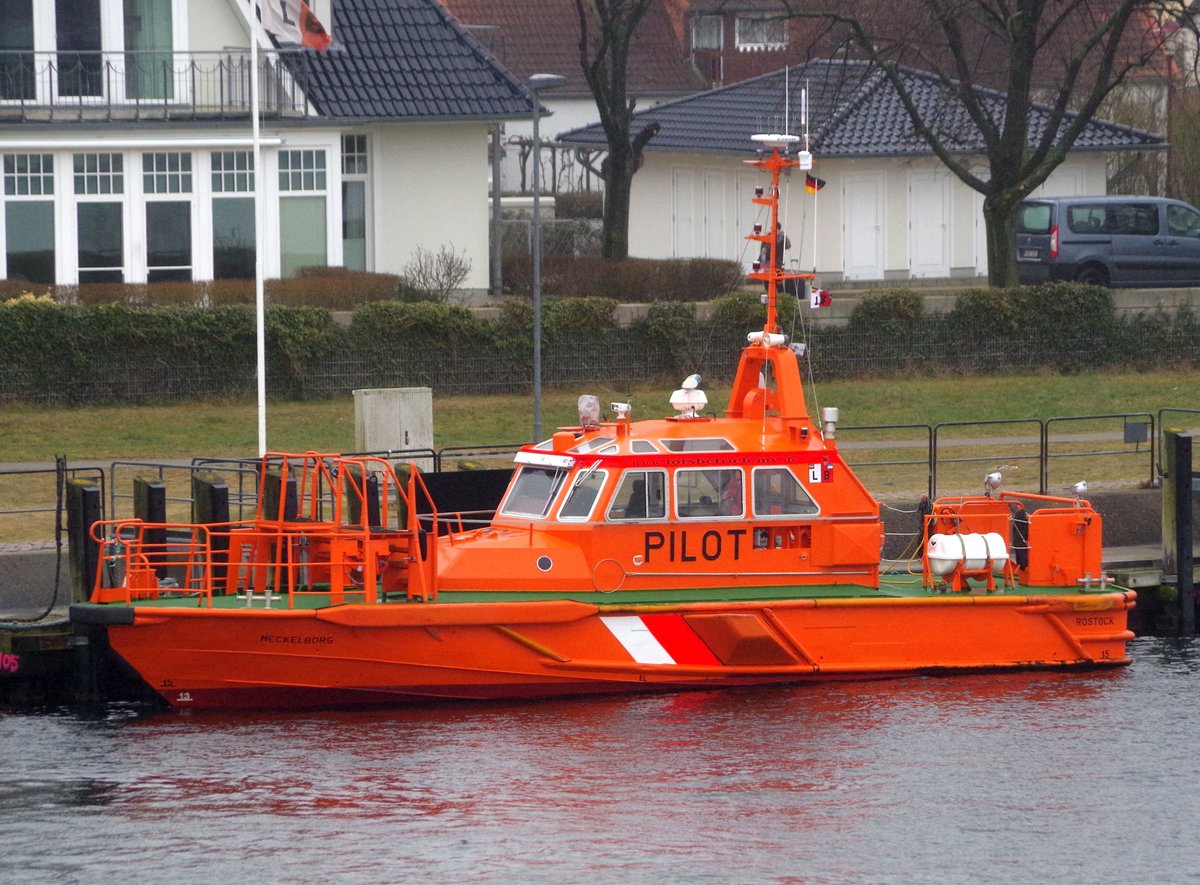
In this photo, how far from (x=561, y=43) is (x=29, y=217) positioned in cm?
2909

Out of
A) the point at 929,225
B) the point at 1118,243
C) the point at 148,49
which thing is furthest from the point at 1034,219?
the point at 148,49

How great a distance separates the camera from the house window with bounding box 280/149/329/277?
30.7m

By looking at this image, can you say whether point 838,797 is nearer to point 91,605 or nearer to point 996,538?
point 996,538

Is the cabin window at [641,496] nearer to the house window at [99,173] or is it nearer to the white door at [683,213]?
the house window at [99,173]

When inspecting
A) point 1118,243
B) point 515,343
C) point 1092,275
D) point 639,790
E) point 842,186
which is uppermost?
point 842,186

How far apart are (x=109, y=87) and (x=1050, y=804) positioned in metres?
21.4

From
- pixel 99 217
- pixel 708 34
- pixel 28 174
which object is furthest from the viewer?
pixel 708 34

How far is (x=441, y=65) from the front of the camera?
32281mm

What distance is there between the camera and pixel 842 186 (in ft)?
123

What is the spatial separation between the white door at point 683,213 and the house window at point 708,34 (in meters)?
22.5

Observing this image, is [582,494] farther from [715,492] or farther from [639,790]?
[639,790]

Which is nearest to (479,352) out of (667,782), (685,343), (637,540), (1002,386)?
(685,343)

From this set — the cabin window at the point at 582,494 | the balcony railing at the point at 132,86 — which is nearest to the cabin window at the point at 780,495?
the cabin window at the point at 582,494

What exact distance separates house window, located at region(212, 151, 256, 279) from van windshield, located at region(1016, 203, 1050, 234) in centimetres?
1382
